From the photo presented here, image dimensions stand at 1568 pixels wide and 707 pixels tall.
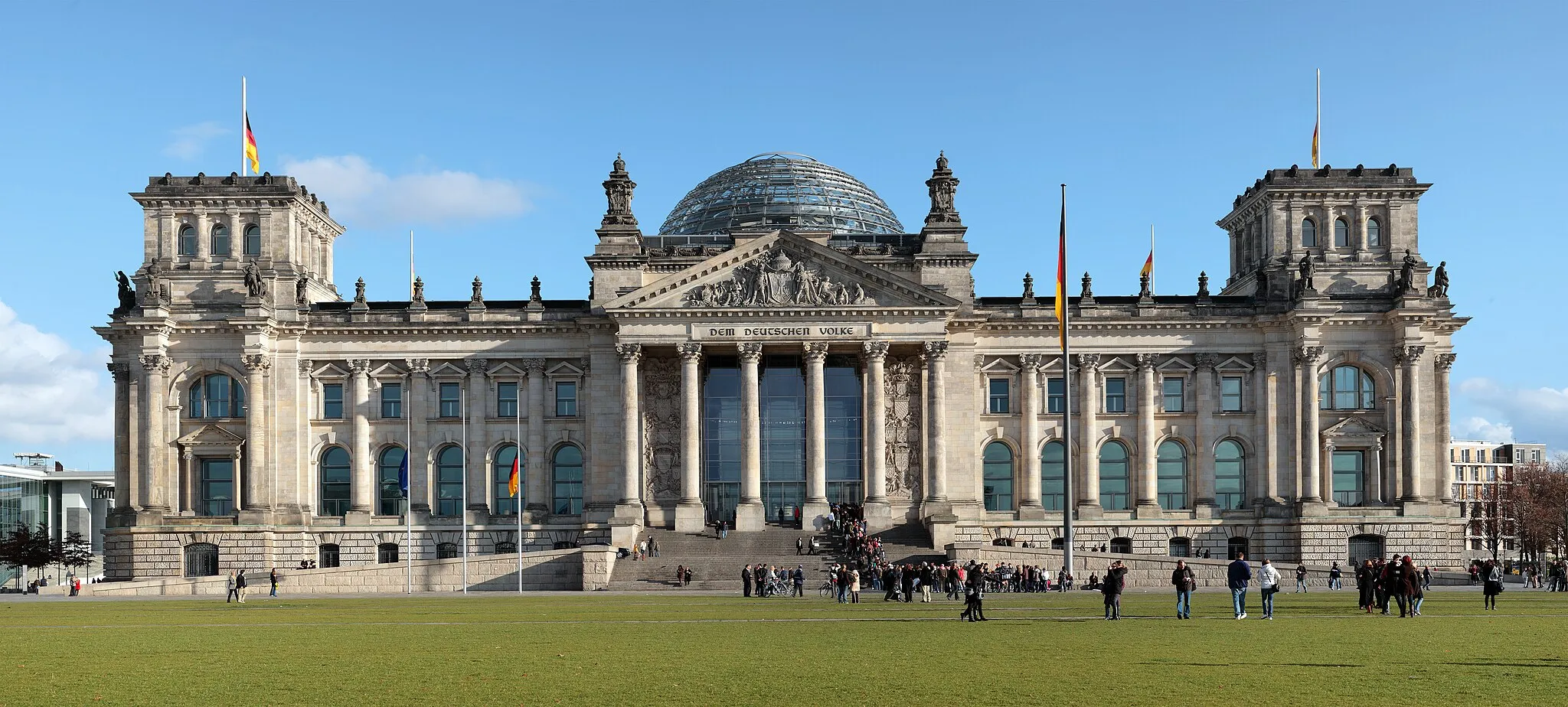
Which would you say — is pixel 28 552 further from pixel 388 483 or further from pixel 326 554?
pixel 388 483

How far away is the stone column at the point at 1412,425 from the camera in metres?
93.5

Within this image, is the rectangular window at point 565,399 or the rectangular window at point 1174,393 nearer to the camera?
the rectangular window at point 1174,393

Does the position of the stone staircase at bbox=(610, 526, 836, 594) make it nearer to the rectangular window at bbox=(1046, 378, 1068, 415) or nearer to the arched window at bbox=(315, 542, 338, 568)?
the rectangular window at bbox=(1046, 378, 1068, 415)

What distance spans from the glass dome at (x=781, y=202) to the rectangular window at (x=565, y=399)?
1394 centimetres

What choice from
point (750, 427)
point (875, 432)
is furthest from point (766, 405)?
point (875, 432)

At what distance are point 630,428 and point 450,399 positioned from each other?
11838mm

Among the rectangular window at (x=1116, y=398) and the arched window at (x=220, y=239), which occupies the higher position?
the arched window at (x=220, y=239)

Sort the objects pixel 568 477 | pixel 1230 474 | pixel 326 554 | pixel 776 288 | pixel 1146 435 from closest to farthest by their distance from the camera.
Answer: pixel 776 288, pixel 1146 435, pixel 326 554, pixel 1230 474, pixel 568 477

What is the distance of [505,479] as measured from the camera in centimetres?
9806

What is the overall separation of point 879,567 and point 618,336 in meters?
22.3

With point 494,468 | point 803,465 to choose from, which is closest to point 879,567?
point 803,465

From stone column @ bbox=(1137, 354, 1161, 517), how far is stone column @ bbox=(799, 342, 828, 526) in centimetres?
1843

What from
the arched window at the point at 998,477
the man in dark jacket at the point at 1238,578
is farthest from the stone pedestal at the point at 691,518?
the man in dark jacket at the point at 1238,578

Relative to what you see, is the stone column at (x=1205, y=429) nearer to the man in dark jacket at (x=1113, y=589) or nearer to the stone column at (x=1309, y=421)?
the stone column at (x=1309, y=421)
